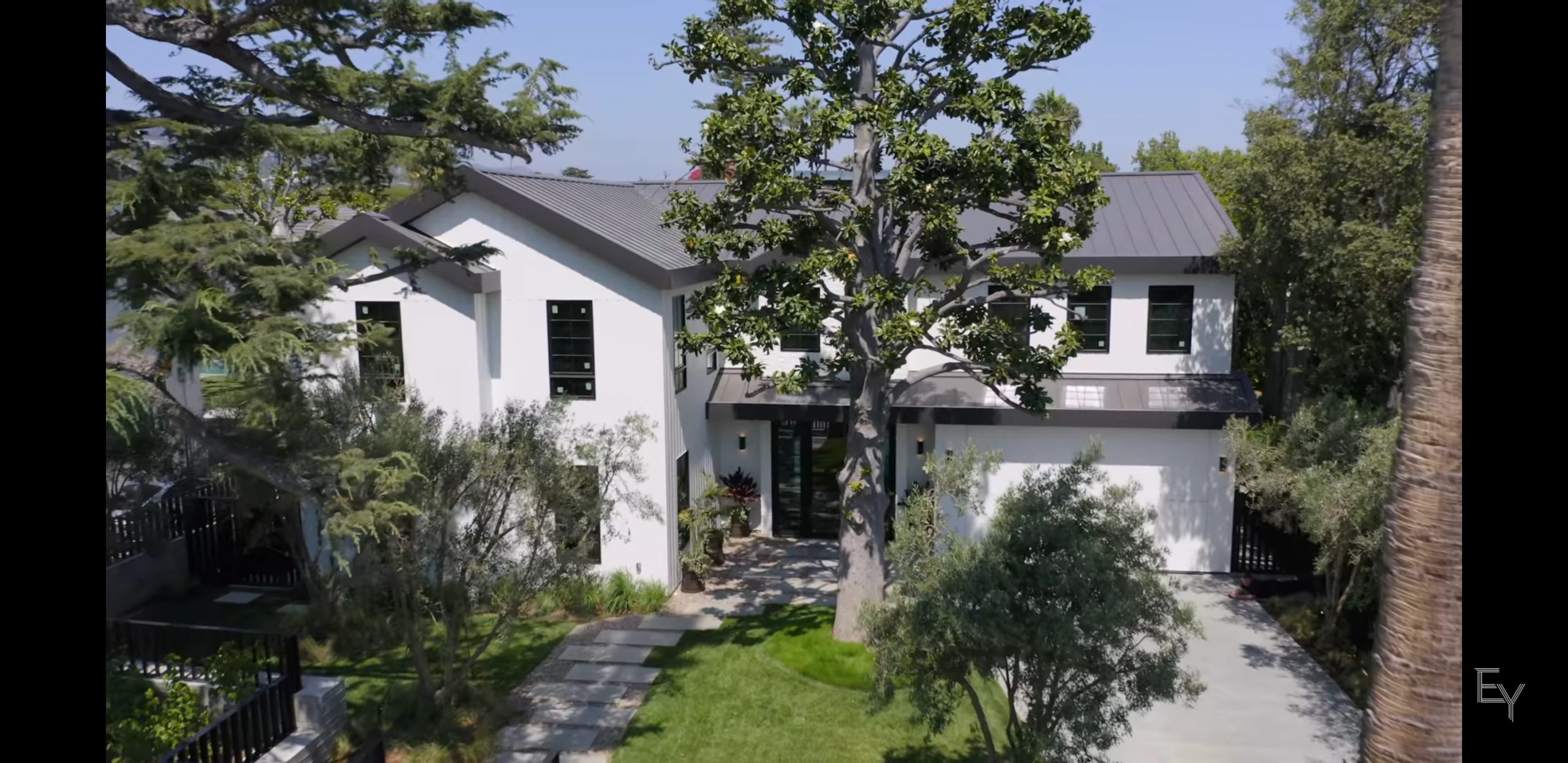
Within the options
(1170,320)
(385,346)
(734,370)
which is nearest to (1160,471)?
(1170,320)

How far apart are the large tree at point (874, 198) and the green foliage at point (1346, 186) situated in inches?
140

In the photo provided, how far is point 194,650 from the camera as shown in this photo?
10664 mm

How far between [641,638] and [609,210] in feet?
26.3

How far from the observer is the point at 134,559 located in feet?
50.5

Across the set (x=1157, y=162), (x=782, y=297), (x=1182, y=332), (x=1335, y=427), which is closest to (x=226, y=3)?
(x=782, y=297)

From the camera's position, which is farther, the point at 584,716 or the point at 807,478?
the point at 807,478

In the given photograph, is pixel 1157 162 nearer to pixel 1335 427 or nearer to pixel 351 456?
pixel 1335 427

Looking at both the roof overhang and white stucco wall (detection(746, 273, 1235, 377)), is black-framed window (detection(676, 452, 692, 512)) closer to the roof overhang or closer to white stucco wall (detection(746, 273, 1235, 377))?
white stucco wall (detection(746, 273, 1235, 377))

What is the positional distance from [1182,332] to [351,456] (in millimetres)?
14304

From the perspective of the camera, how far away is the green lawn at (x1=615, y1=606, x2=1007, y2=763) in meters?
11.0

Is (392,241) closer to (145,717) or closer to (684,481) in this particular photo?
(684,481)

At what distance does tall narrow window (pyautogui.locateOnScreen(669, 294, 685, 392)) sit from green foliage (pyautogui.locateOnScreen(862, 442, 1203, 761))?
8.61 m

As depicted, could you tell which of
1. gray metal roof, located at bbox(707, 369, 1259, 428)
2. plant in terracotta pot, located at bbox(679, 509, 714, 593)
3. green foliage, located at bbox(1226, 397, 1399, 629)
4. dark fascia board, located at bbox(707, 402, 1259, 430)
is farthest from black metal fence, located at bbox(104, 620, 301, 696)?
green foliage, located at bbox(1226, 397, 1399, 629)
